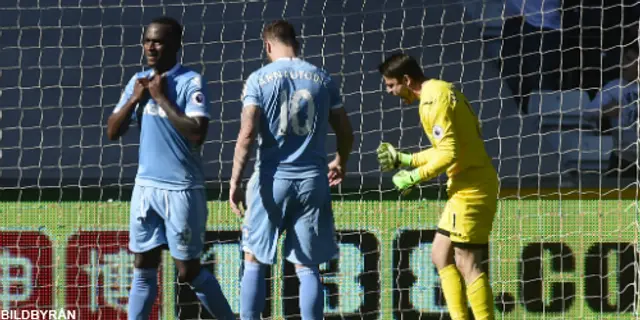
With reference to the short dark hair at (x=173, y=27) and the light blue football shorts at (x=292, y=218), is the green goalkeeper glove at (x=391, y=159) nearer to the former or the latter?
the light blue football shorts at (x=292, y=218)

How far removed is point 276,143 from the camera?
5.62m

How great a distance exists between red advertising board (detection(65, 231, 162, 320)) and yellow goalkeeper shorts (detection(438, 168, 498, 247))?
77.4 inches

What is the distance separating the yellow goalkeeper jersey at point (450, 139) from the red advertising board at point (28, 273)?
2.45m

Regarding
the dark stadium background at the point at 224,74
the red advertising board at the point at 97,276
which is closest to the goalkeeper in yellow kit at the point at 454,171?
the dark stadium background at the point at 224,74

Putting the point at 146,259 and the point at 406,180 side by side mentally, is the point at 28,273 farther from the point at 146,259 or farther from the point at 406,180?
the point at 406,180

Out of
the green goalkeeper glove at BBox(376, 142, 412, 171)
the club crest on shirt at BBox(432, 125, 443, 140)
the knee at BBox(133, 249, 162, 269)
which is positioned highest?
the club crest on shirt at BBox(432, 125, 443, 140)

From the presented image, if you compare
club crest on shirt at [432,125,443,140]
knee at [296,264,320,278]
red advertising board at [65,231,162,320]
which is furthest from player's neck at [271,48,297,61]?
red advertising board at [65,231,162,320]

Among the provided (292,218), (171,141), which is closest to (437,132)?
(292,218)

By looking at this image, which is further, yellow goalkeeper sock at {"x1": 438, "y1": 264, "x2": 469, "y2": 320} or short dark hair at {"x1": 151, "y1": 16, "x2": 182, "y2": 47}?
yellow goalkeeper sock at {"x1": 438, "y1": 264, "x2": 469, "y2": 320}

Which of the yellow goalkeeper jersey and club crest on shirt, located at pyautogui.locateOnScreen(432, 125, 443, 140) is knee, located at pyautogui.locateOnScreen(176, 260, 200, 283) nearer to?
the yellow goalkeeper jersey

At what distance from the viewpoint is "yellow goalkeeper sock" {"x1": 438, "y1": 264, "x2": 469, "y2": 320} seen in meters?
5.88

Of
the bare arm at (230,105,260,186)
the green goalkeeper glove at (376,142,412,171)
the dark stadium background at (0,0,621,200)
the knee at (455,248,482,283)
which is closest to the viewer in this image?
the bare arm at (230,105,260,186)

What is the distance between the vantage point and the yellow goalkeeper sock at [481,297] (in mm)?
5863

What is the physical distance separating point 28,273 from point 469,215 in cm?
270
